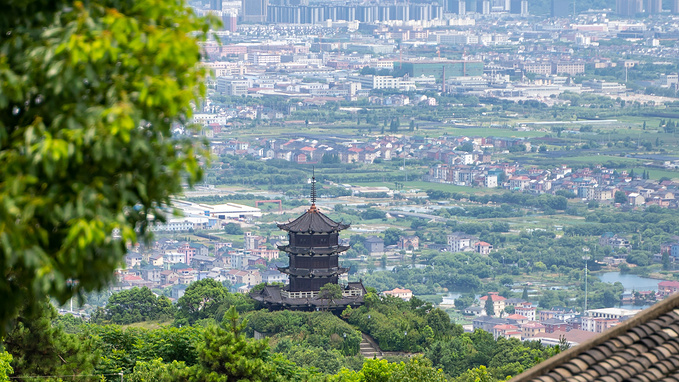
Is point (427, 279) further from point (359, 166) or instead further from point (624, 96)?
point (624, 96)

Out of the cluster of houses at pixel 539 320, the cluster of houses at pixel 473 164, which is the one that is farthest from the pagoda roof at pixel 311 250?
the cluster of houses at pixel 473 164

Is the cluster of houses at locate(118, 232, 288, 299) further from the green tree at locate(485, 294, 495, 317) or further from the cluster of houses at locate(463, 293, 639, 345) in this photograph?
the cluster of houses at locate(463, 293, 639, 345)

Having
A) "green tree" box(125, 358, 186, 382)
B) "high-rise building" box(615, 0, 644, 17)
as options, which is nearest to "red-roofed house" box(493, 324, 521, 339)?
"green tree" box(125, 358, 186, 382)

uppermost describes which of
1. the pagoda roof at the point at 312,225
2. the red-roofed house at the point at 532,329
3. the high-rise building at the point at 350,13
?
the high-rise building at the point at 350,13

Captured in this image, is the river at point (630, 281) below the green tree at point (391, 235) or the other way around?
below

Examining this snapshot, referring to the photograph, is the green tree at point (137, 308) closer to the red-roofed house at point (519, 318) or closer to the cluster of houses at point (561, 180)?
the red-roofed house at point (519, 318)

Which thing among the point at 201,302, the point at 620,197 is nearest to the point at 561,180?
the point at 620,197

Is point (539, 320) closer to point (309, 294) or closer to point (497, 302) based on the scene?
point (497, 302)
